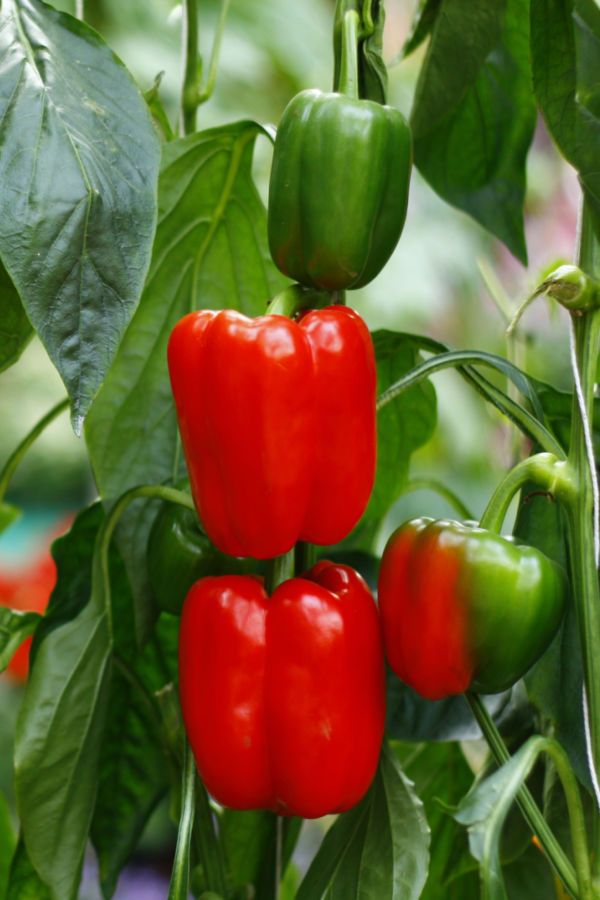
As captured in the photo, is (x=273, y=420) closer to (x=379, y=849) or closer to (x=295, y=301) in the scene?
(x=295, y=301)

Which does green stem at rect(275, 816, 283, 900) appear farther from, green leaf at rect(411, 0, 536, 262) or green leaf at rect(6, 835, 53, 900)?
green leaf at rect(411, 0, 536, 262)

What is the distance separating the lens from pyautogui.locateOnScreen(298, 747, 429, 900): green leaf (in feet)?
1.79

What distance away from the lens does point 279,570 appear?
0.58 meters

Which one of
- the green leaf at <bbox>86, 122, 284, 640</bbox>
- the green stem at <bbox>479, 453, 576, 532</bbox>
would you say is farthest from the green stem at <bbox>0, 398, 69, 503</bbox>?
the green stem at <bbox>479, 453, 576, 532</bbox>

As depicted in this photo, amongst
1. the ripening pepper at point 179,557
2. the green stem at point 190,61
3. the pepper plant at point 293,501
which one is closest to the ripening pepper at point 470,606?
the pepper plant at point 293,501

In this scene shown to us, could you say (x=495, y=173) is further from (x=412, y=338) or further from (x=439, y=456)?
(x=439, y=456)

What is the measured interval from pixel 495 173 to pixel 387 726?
36 centimetres

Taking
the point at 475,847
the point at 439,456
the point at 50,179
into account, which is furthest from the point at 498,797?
the point at 439,456

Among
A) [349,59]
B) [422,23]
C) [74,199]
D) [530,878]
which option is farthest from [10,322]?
[530,878]

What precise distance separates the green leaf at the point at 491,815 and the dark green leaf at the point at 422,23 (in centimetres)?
44

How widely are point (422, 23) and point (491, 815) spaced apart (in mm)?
474

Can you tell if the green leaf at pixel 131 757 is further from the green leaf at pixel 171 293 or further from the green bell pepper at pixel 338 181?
the green bell pepper at pixel 338 181

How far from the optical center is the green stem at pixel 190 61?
2.29 ft

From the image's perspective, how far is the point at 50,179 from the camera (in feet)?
1.65
